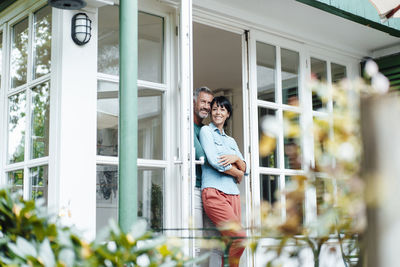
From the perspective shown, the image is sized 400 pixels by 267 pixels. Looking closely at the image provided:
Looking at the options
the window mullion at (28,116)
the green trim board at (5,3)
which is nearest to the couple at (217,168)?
the window mullion at (28,116)

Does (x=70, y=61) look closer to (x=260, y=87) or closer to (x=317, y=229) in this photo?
(x=260, y=87)

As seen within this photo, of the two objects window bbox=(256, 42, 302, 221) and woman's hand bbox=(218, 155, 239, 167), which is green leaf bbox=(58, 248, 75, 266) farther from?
window bbox=(256, 42, 302, 221)

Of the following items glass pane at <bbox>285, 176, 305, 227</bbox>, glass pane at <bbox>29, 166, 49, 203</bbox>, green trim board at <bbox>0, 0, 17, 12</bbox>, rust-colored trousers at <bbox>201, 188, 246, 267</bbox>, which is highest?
green trim board at <bbox>0, 0, 17, 12</bbox>

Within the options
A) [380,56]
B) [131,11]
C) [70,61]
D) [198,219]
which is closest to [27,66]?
[70,61]

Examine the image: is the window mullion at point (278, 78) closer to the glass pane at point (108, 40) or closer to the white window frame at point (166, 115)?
the white window frame at point (166, 115)

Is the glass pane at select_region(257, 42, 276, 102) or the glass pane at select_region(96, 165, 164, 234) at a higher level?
the glass pane at select_region(257, 42, 276, 102)

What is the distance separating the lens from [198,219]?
13.5ft

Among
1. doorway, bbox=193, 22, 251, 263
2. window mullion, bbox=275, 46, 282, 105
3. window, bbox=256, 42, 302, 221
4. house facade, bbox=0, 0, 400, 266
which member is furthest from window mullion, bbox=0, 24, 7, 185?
window mullion, bbox=275, 46, 282, 105

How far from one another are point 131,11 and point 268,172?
227 centimetres

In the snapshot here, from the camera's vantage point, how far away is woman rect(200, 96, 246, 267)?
4.03 metres

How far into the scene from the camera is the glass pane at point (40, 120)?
11.6ft

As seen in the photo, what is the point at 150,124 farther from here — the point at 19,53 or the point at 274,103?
the point at 274,103

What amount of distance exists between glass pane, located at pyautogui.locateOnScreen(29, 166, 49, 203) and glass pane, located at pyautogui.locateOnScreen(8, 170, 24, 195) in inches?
6.5

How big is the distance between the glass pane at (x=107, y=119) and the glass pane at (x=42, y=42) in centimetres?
41
